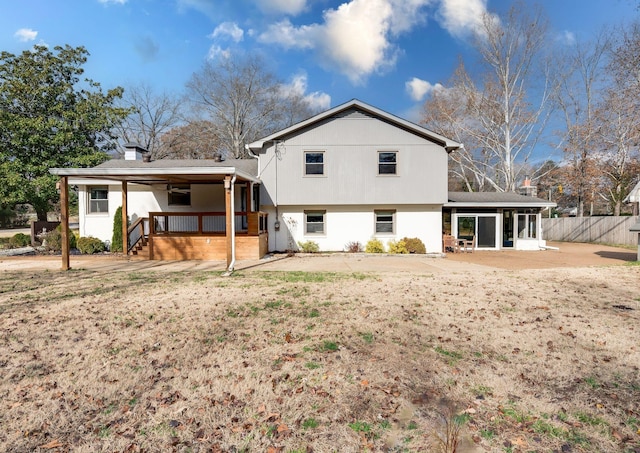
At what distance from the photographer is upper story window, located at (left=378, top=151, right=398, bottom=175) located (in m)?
16.0

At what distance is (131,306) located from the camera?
624 cm

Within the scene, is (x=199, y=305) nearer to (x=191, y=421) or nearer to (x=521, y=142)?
(x=191, y=421)

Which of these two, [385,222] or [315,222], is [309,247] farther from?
[385,222]

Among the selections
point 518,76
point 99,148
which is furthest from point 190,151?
point 518,76

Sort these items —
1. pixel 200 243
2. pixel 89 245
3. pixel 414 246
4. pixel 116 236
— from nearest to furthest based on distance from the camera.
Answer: pixel 200 243, pixel 89 245, pixel 116 236, pixel 414 246

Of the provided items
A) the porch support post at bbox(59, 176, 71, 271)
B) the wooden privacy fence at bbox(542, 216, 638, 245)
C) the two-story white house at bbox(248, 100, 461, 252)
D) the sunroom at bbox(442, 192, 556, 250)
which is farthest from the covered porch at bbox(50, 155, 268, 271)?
the wooden privacy fence at bbox(542, 216, 638, 245)

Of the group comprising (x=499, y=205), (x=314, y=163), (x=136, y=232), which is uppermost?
(x=314, y=163)

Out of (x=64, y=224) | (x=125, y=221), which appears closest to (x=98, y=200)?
(x=125, y=221)

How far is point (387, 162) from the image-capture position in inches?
631

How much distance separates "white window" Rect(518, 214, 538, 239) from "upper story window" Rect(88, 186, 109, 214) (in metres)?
21.5

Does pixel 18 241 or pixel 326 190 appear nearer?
pixel 326 190

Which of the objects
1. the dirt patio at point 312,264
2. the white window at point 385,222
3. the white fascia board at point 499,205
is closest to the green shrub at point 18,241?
the dirt patio at point 312,264

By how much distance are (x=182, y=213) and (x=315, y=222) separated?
19.4 feet

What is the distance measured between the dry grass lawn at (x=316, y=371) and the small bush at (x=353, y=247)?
8929 millimetres
